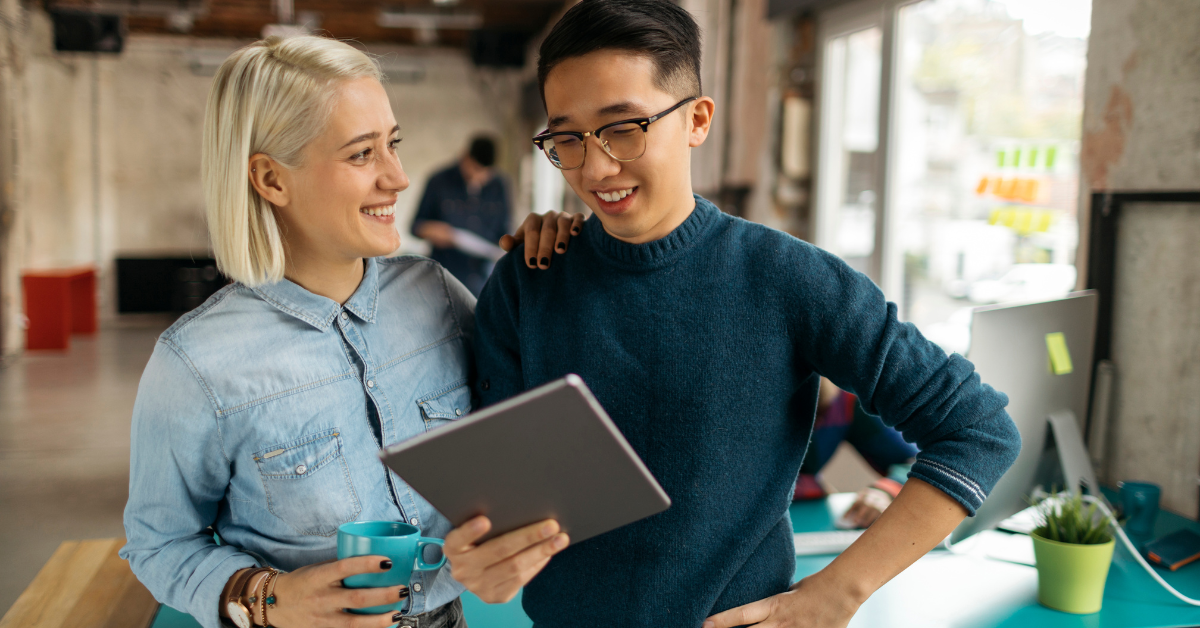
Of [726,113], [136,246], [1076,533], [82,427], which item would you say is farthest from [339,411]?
[136,246]

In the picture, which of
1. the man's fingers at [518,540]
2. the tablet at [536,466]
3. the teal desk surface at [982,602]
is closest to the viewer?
the tablet at [536,466]

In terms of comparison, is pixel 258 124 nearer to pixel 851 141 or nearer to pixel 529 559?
pixel 529 559

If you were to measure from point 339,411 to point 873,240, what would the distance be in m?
3.18

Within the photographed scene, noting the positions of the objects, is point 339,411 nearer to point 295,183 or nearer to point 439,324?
point 439,324

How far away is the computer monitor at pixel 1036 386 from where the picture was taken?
1645 mm

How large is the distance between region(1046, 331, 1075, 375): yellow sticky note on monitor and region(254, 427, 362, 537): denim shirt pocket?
1.50 metres

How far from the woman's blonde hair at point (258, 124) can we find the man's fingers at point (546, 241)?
0.34m

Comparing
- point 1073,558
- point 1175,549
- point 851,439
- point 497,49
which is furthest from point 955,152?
point 497,49

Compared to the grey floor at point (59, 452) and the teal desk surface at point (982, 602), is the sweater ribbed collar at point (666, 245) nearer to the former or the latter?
the teal desk surface at point (982, 602)

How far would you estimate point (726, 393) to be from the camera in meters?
1.04

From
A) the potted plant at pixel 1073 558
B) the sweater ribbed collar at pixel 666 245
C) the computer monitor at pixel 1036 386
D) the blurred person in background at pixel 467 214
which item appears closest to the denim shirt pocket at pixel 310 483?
the sweater ribbed collar at pixel 666 245

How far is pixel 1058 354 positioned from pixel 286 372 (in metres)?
1.60

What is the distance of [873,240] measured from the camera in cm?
383

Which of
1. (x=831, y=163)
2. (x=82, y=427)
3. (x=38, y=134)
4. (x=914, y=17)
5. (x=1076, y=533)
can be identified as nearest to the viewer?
(x=1076, y=533)
